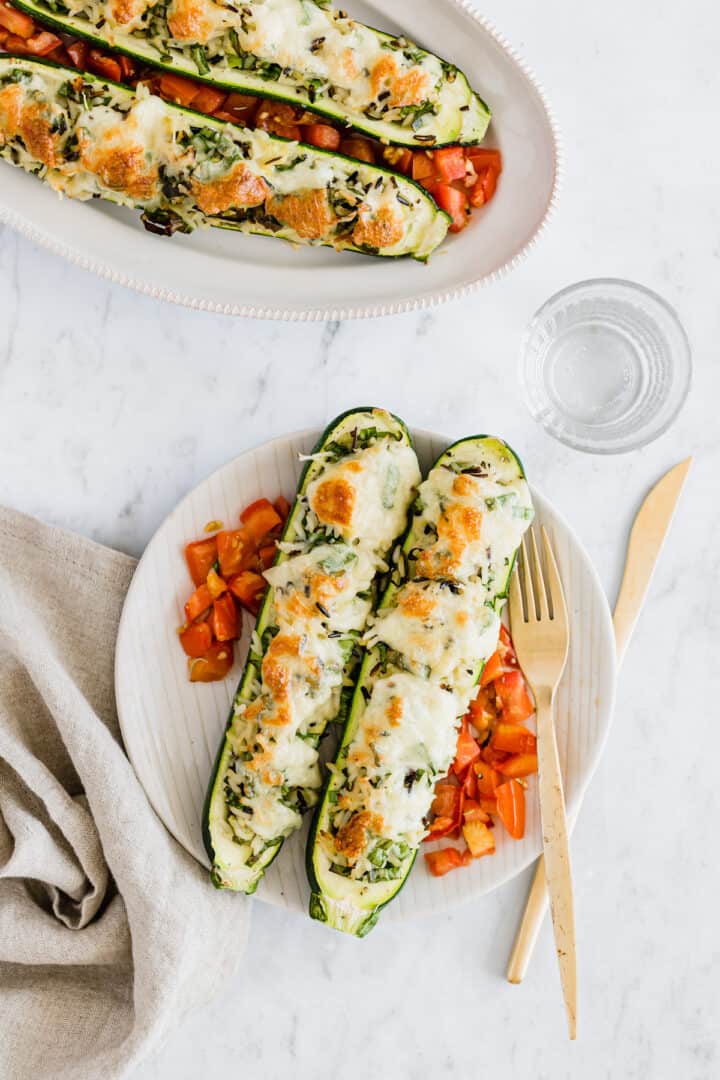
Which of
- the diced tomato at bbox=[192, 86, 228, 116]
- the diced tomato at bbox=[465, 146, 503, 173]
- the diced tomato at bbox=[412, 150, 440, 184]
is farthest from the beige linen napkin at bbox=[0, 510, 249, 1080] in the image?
the diced tomato at bbox=[465, 146, 503, 173]

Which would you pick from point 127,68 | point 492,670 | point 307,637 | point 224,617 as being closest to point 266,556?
point 224,617

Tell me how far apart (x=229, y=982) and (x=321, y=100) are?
101 inches

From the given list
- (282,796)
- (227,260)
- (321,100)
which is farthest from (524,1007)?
(321,100)

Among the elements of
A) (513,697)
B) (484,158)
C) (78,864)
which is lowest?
(78,864)

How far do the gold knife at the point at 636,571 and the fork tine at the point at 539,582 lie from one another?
0.32 m

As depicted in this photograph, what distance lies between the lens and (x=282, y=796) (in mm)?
2795

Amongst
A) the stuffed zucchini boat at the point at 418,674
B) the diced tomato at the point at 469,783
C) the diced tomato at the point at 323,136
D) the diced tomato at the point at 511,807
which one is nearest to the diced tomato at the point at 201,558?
the stuffed zucchini boat at the point at 418,674

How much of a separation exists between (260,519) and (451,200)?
105 cm

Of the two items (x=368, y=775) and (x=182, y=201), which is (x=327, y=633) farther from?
(x=182, y=201)

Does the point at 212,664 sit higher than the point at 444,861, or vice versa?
the point at 212,664

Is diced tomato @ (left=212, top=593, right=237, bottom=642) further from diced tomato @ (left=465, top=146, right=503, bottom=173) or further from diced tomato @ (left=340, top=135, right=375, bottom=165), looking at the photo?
diced tomato @ (left=465, top=146, right=503, bottom=173)

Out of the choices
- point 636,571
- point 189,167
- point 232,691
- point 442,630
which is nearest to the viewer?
point 442,630

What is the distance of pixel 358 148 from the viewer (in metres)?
2.95

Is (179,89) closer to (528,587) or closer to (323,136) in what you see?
(323,136)
